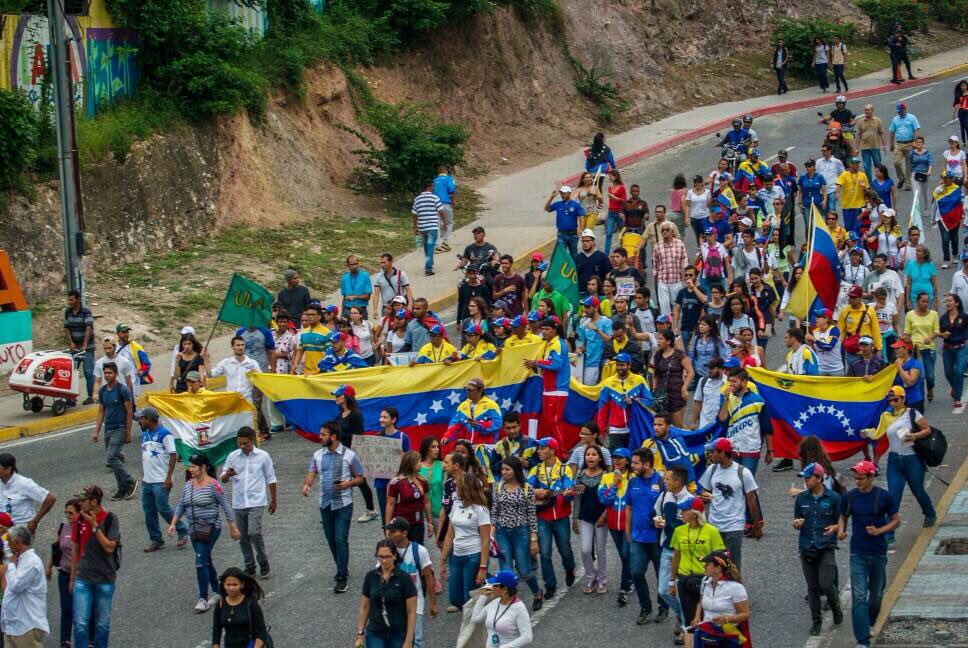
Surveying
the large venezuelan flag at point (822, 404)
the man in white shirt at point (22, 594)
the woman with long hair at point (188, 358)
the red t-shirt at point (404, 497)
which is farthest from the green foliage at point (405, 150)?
the man in white shirt at point (22, 594)

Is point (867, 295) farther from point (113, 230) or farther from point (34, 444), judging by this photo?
point (113, 230)

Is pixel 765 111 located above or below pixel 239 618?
above

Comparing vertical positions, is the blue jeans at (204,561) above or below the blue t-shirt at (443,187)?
below

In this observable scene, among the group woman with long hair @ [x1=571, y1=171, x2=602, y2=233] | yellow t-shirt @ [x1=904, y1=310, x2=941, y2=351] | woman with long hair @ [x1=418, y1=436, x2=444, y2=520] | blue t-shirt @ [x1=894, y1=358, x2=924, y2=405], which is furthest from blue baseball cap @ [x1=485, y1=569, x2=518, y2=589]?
woman with long hair @ [x1=571, y1=171, x2=602, y2=233]

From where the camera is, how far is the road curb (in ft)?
121

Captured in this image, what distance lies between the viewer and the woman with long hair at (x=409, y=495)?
1398 cm

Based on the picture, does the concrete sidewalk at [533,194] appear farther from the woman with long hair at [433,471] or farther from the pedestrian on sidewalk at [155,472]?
the woman with long hair at [433,471]

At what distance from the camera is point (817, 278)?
19828 mm

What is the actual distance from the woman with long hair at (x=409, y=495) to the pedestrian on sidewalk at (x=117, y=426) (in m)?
4.72

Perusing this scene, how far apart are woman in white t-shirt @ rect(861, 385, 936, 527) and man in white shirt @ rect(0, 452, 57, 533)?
26.3 ft

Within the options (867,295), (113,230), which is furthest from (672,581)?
(113,230)

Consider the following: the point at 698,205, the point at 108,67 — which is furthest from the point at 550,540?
the point at 108,67

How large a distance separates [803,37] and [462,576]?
32.4 m

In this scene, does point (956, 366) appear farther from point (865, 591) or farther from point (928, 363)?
point (865, 591)
